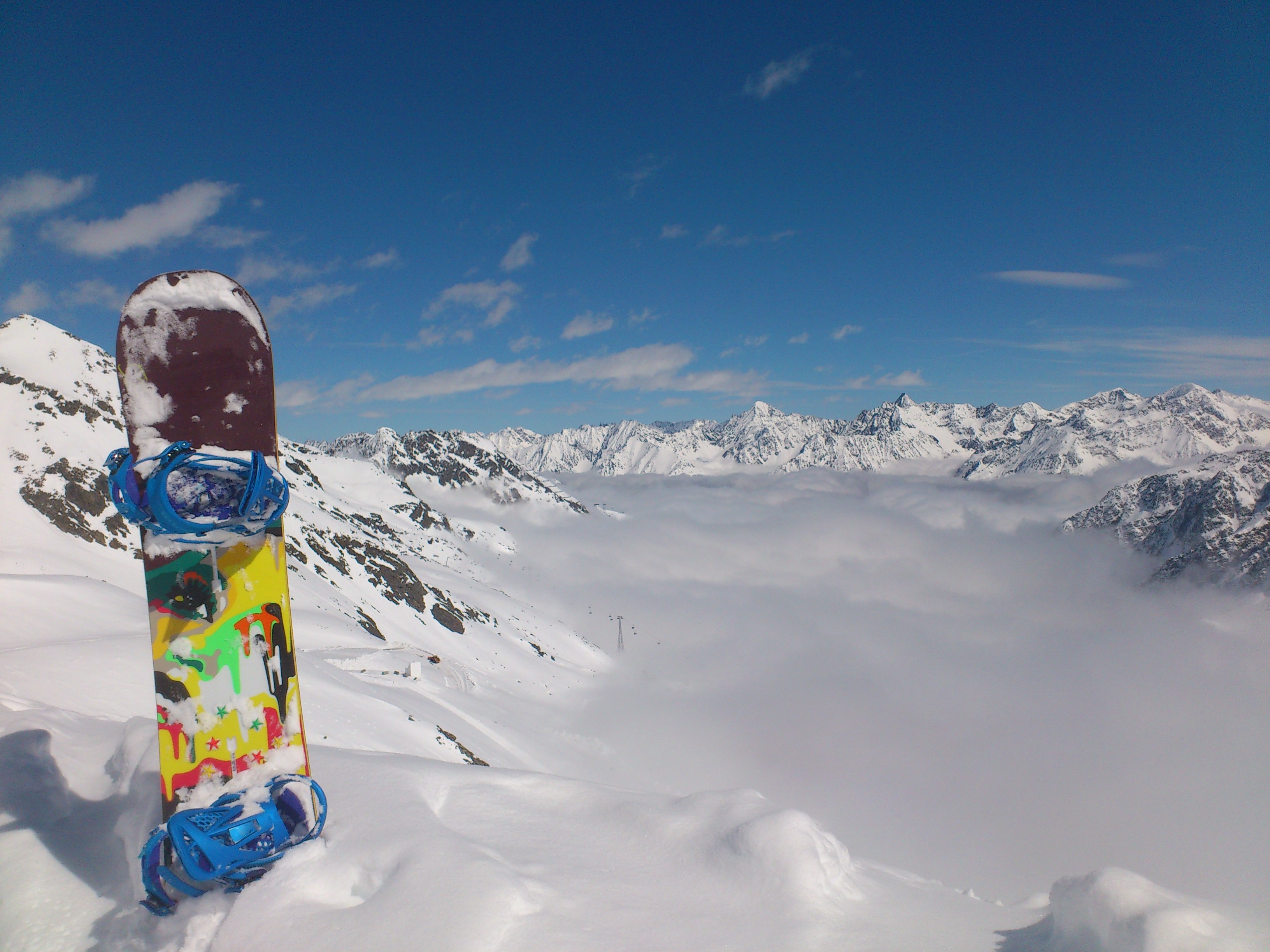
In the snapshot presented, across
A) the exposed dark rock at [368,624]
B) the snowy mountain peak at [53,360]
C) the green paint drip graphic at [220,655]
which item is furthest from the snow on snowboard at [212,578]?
the snowy mountain peak at [53,360]

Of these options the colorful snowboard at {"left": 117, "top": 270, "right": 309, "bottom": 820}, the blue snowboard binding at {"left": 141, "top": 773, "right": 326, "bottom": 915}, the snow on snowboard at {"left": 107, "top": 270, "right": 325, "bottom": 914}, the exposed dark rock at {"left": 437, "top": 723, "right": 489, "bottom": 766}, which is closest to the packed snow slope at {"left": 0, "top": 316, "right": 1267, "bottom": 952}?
the blue snowboard binding at {"left": 141, "top": 773, "right": 326, "bottom": 915}

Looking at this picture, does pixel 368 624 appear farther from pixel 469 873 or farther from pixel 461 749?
pixel 469 873

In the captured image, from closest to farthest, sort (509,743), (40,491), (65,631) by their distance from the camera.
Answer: (65,631) < (509,743) < (40,491)

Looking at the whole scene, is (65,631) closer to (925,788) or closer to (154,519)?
(154,519)

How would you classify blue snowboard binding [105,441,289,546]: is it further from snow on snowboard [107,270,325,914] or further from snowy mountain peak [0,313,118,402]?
snowy mountain peak [0,313,118,402]

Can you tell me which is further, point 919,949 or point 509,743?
point 509,743

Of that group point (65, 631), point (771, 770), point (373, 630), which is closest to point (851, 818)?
point (771, 770)
